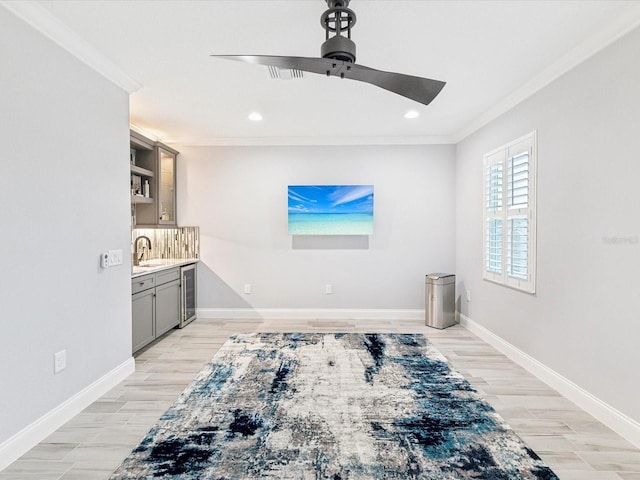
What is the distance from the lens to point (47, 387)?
2289mm

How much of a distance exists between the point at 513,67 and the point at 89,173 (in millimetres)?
3439

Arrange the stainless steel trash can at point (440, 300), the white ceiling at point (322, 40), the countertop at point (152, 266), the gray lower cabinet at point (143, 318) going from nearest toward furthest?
the white ceiling at point (322, 40) < the gray lower cabinet at point (143, 318) < the countertop at point (152, 266) < the stainless steel trash can at point (440, 300)

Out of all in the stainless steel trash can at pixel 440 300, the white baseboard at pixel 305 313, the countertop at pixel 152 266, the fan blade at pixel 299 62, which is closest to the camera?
the fan blade at pixel 299 62

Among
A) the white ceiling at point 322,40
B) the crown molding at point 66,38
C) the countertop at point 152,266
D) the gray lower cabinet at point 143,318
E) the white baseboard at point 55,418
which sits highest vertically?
the white ceiling at point 322,40

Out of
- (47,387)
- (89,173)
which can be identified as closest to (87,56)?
(89,173)

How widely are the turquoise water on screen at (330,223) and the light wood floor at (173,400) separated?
194cm

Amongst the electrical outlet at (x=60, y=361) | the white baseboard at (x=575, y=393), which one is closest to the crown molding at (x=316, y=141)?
the white baseboard at (x=575, y=393)

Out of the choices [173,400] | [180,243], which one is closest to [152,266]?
[180,243]

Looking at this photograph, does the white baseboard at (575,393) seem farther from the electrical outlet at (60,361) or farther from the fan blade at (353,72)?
the electrical outlet at (60,361)

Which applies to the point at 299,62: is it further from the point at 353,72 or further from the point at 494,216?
the point at 494,216

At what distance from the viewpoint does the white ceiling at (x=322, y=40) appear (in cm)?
214

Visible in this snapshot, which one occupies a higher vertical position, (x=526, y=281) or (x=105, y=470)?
(x=526, y=281)

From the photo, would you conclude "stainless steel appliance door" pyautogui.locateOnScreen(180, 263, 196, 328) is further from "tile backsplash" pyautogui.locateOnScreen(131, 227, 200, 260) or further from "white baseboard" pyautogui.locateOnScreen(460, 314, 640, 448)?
"white baseboard" pyautogui.locateOnScreen(460, 314, 640, 448)

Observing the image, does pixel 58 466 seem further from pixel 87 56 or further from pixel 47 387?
pixel 87 56
